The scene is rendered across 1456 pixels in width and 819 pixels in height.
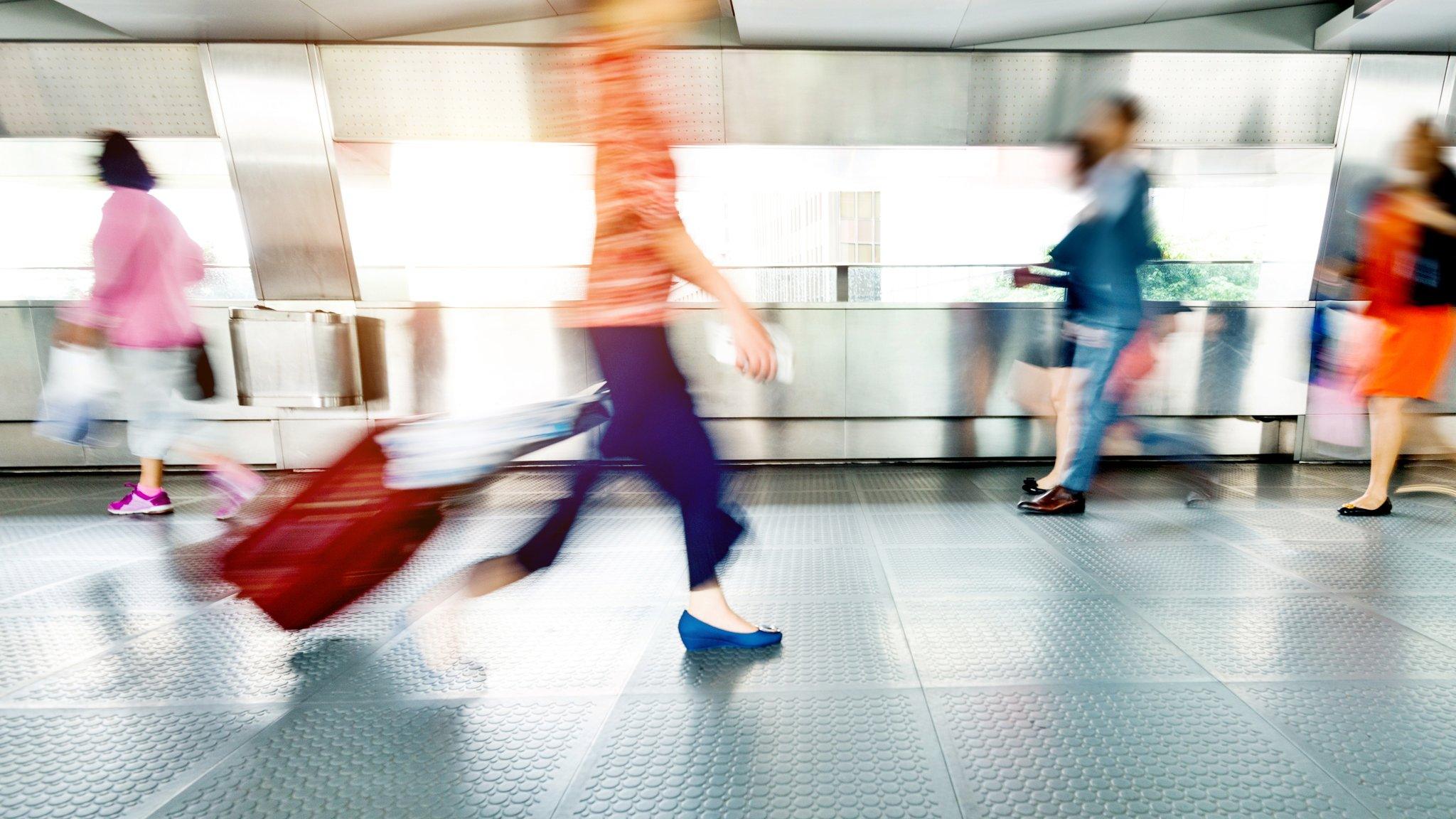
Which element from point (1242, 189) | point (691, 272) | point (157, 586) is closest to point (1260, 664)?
point (691, 272)

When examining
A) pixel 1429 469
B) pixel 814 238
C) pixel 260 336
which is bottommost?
pixel 1429 469

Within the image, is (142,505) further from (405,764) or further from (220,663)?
(405,764)

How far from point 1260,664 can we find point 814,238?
4209 millimetres

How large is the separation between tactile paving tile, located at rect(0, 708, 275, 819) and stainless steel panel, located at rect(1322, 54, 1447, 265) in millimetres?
6967

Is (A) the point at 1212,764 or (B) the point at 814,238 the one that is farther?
(B) the point at 814,238

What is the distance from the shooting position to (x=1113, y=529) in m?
3.23

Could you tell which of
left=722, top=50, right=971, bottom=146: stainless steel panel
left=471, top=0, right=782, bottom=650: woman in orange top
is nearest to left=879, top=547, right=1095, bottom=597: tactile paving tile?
left=471, top=0, right=782, bottom=650: woman in orange top

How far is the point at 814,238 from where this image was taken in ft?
17.5

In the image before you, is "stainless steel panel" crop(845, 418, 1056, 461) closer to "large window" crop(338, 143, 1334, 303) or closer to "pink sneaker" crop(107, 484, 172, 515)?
"large window" crop(338, 143, 1334, 303)

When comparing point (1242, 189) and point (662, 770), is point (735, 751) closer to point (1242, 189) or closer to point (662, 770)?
point (662, 770)

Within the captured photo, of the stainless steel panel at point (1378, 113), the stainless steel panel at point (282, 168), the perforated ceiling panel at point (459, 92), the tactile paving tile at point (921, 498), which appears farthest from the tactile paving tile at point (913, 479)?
the stainless steel panel at point (282, 168)

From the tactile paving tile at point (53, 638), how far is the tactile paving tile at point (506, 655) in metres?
0.95

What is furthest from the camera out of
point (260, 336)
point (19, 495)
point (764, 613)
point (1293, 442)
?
point (1293, 442)

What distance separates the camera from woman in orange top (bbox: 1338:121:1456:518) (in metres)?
2.95
